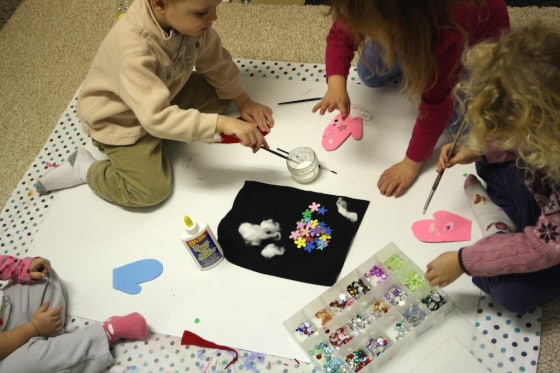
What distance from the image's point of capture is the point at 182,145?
4.61ft

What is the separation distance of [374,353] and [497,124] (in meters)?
0.49

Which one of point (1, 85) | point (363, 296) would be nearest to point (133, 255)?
point (363, 296)

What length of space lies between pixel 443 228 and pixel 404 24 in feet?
1.52

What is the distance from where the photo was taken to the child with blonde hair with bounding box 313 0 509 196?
87cm

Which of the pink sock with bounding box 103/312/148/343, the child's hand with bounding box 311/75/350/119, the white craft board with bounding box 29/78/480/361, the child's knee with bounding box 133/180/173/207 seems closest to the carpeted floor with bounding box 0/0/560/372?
the white craft board with bounding box 29/78/480/361

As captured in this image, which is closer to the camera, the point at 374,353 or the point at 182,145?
the point at 374,353

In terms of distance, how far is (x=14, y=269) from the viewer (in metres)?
1.14

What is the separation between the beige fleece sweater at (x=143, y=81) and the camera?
44.1 inches

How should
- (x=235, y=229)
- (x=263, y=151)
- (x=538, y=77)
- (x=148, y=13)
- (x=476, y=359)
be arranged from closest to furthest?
1. (x=538, y=77)
2. (x=476, y=359)
3. (x=148, y=13)
4. (x=235, y=229)
5. (x=263, y=151)

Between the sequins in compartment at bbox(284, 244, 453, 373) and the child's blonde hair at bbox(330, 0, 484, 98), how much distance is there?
384 millimetres

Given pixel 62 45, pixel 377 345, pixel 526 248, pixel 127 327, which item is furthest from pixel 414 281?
pixel 62 45

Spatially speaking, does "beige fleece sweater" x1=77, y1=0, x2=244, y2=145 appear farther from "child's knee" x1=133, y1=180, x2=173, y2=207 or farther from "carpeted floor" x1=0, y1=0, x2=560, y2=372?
"carpeted floor" x1=0, y1=0, x2=560, y2=372

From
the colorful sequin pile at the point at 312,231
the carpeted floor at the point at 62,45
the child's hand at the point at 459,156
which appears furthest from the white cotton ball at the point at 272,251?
the carpeted floor at the point at 62,45

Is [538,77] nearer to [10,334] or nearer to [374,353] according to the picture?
[374,353]
